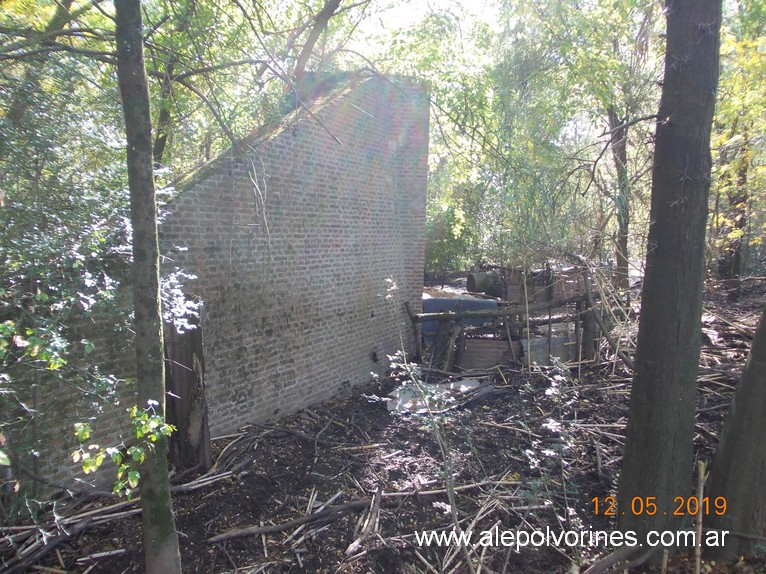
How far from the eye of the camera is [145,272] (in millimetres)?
2941

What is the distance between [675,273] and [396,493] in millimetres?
3219

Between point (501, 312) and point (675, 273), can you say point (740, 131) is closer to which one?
point (501, 312)

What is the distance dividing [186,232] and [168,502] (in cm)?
329

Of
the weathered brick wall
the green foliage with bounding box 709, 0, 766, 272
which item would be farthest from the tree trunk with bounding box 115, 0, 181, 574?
the green foliage with bounding box 709, 0, 766, 272

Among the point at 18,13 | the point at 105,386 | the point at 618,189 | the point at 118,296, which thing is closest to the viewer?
the point at 105,386

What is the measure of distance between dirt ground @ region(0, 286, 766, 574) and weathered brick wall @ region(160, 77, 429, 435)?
924 millimetres

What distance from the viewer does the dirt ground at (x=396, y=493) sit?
3.86 metres

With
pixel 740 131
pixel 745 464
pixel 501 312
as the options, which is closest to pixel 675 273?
pixel 745 464

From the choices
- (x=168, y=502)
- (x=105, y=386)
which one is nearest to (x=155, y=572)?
(x=168, y=502)

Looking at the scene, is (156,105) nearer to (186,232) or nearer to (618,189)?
(186,232)

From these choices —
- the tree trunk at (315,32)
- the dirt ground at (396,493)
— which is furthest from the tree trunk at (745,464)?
the tree trunk at (315,32)

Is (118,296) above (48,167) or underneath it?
underneath

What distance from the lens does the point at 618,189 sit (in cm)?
697

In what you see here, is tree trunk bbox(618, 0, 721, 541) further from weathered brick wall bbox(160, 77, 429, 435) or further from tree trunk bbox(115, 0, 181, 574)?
tree trunk bbox(115, 0, 181, 574)
